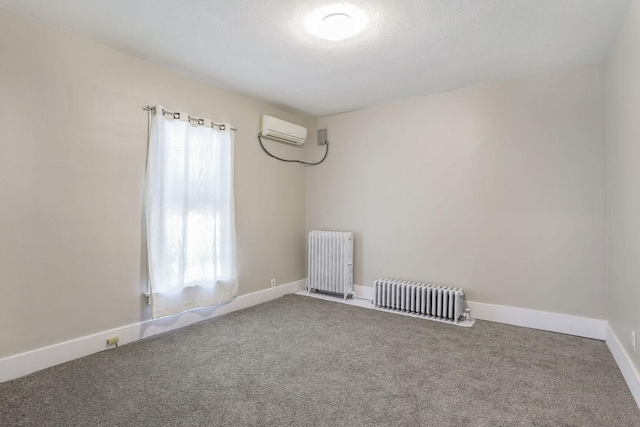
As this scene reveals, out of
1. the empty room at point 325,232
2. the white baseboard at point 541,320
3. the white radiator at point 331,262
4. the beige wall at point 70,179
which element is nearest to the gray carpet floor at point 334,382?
the empty room at point 325,232

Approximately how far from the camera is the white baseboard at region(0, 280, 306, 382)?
2.16 m

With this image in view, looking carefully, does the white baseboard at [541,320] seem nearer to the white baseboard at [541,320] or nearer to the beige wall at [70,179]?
the white baseboard at [541,320]

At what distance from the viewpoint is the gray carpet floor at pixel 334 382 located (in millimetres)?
1735

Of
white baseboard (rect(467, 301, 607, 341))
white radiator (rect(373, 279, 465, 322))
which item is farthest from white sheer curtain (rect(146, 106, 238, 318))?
white baseboard (rect(467, 301, 607, 341))

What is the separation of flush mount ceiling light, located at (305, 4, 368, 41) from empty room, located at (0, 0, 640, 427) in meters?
0.02

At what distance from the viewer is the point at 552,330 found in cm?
298

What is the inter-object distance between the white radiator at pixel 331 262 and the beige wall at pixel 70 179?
6.87ft

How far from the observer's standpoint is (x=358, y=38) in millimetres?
2467

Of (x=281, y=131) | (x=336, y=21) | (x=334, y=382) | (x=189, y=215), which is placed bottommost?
(x=334, y=382)

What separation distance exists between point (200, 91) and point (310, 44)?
139 centimetres

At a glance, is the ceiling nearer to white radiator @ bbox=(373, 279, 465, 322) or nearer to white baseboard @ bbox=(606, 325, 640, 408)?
white radiator @ bbox=(373, 279, 465, 322)

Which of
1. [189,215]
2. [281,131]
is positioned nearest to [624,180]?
[281,131]

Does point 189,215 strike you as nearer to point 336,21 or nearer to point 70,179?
point 70,179

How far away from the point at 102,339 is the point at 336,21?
3012mm
